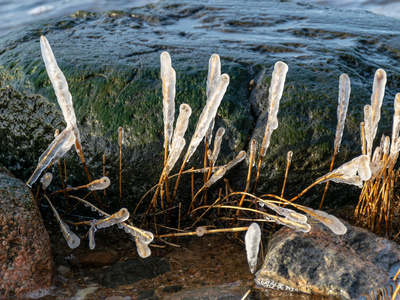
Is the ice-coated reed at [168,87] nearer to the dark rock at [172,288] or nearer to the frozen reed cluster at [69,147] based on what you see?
the frozen reed cluster at [69,147]

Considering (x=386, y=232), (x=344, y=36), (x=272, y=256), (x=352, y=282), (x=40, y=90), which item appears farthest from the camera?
(x=344, y=36)

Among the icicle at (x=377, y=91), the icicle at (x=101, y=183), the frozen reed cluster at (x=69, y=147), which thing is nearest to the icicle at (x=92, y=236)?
the frozen reed cluster at (x=69, y=147)

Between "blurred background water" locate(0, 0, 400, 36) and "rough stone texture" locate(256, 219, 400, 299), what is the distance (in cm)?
846

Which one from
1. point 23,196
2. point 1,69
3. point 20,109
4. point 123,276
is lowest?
point 123,276

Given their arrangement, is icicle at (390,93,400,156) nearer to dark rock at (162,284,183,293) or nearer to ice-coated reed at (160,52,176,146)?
ice-coated reed at (160,52,176,146)

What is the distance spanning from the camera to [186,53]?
3.83 metres

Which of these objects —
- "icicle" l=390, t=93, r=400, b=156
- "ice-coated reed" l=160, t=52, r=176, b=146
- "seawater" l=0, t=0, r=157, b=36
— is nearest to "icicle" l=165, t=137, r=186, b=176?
"ice-coated reed" l=160, t=52, r=176, b=146

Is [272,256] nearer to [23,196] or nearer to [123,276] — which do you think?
[123,276]

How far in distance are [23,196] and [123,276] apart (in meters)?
0.80

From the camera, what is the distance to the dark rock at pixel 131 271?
2.78 metres

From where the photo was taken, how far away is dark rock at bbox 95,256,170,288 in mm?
2775

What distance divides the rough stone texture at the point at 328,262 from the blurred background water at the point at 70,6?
846cm

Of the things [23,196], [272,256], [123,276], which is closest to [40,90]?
[23,196]

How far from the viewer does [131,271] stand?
2.88m
